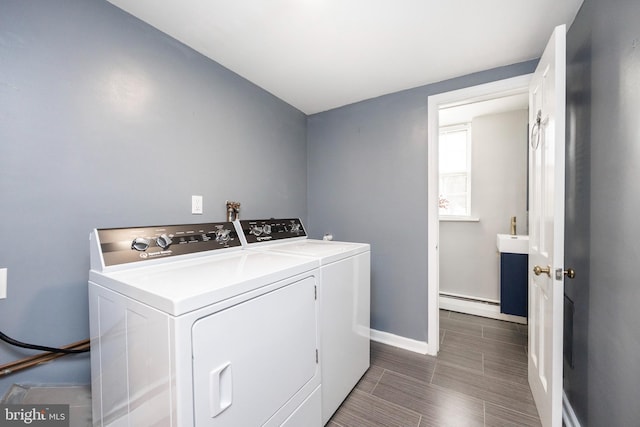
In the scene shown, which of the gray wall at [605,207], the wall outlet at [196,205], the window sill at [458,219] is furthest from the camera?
the window sill at [458,219]

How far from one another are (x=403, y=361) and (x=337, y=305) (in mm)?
1028

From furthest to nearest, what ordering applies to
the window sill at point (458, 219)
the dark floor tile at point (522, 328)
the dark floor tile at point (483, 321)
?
the window sill at point (458, 219)
the dark floor tile at point (483, 321)
the dark floor tile at point (522, 328)

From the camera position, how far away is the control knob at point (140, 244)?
3.85 ft

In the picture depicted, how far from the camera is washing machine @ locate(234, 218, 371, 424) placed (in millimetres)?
1419

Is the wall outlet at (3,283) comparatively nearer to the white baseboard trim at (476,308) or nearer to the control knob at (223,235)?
the control knob at (223,235)

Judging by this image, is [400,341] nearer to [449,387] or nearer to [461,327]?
[449,387]

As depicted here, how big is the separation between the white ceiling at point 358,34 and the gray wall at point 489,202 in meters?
1.29

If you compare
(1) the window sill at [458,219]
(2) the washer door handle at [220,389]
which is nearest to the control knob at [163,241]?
(2) the washer door handle at [220,389]

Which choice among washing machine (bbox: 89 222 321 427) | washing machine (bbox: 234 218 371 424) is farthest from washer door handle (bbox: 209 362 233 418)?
washing machine (bbox: 234 218 371 424)

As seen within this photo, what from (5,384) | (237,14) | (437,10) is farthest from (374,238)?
(5,384)

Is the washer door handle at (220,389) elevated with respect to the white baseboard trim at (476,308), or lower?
elevated

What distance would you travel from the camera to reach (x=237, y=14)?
4.50ft

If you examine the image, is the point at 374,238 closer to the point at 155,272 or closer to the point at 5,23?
the point at 155,272

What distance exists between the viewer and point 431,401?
1609 millimetres
